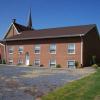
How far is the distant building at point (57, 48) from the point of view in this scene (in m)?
32.4

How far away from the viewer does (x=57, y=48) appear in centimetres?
3412

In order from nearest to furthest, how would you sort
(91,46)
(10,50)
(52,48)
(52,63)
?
(52,48) < (52,63) < (91,46) < (10,50)

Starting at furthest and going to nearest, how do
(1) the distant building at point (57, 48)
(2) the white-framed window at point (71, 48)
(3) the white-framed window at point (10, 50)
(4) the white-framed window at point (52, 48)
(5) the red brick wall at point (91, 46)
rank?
(3) the white-framed window at point (10, 50) → (4) the white-framed window at point (52, 48) → (5) the red brick wall at point (91, 46) → (2) the white-framed window at point (71, 48) → (1) the distant building at point (57, 48)

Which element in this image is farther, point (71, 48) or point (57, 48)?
point (57, 48)

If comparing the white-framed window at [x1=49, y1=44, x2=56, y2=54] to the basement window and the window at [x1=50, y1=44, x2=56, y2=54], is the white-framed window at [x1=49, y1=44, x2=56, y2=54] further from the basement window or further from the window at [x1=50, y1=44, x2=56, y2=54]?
the basement window

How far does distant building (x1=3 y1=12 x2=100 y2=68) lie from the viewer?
106 ft

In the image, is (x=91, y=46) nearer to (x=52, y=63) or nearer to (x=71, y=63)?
(x=71, y=63)

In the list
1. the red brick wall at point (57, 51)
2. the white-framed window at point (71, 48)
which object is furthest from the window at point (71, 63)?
the white-framed window at point (71, 48)

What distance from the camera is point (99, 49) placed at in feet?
126

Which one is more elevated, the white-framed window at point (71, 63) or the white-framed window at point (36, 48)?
the white-framed window at point (36, 48)

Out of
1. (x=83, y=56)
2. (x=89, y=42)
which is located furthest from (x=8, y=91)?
(x=89, y=42)

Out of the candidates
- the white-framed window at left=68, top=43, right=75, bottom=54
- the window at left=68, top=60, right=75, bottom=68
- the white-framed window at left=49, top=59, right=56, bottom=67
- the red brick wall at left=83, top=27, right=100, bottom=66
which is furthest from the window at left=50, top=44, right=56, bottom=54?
the red brick wall at left=83, top=27, right=100, bottom=66

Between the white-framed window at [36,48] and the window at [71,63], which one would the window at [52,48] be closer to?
the white-framed window at [36,48]

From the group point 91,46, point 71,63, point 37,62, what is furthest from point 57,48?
point 91,46
